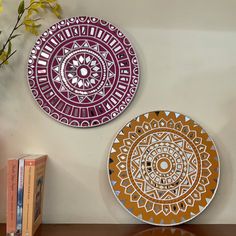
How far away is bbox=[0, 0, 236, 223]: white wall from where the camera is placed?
1.08m

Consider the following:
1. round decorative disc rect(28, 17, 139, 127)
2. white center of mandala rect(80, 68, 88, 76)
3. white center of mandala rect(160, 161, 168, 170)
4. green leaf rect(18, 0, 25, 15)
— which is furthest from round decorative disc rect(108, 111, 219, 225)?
green leaf rect(18, 0, 25, 15)

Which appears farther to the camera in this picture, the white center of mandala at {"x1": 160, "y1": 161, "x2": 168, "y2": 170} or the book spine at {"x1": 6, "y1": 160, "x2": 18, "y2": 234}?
the white center of mandala at {"x1": 160, "y1": 161, "x2": 168, "y2": 170}

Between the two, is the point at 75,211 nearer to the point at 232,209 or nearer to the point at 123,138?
the point at 123,138

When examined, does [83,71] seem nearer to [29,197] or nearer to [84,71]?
[84,71]

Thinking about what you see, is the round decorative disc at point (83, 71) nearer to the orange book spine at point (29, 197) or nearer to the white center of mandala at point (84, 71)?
the white center of mandala at point (84, 71)

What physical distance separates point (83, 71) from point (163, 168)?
491 millimetres

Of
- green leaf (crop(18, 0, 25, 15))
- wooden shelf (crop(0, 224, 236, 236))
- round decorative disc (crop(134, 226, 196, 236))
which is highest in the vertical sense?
green leaf (crop(18, 0, 25, 15))

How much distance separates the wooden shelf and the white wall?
35mm

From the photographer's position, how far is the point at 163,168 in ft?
3.57

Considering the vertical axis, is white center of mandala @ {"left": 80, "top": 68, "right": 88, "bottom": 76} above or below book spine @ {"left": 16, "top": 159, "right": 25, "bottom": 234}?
above

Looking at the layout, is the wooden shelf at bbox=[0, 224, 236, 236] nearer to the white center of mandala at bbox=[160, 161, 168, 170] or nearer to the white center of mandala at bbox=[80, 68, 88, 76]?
the white center of mandala at bbox=[160, 161, 168, 170]

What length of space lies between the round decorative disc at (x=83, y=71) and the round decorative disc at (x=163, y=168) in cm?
13

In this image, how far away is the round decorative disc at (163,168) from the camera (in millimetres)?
1056

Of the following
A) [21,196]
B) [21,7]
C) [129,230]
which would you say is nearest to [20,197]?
[21,196]
